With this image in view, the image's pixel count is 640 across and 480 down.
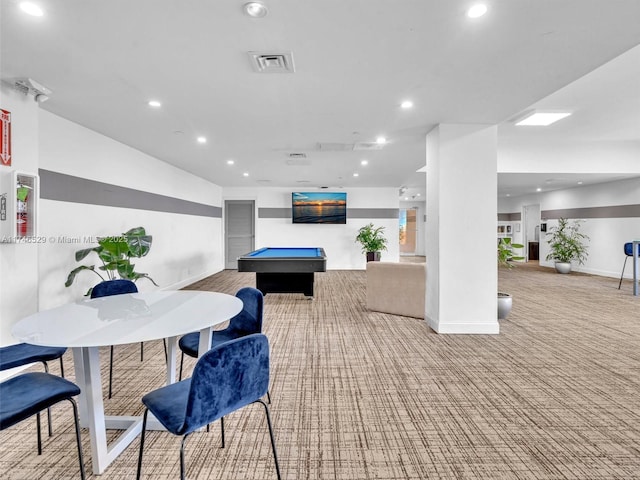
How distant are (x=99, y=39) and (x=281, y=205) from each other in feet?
25.8

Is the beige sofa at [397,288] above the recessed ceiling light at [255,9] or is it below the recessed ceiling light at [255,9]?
below

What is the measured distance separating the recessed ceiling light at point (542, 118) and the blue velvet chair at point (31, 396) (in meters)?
5.80

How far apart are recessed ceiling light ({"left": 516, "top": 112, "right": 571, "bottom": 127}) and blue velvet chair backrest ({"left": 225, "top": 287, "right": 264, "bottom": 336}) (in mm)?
4630

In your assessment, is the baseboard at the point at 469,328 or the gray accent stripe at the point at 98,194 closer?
the gray accent stripe at the point at 98,194

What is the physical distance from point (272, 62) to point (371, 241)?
24.6 feet

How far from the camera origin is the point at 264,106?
11.3ft

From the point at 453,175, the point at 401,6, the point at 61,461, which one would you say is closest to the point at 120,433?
the point at 61,461

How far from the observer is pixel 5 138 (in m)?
2.86

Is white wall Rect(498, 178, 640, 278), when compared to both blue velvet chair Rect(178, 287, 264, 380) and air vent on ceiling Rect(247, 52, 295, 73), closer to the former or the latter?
air vent on ceiling Rect(247, 52, 295, 73)

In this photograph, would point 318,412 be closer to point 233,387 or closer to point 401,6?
point 233,387

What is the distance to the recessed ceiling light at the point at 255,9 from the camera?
1.87m

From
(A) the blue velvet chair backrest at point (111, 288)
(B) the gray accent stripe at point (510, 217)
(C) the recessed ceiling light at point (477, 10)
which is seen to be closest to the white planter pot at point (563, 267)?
(B) the gray accent stripe at point (510, 217)

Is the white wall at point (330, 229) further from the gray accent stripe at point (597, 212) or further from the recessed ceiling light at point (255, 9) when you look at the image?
the recessed ceiling light at point (255, 9)

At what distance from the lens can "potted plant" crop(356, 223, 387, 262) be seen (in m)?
9.59
